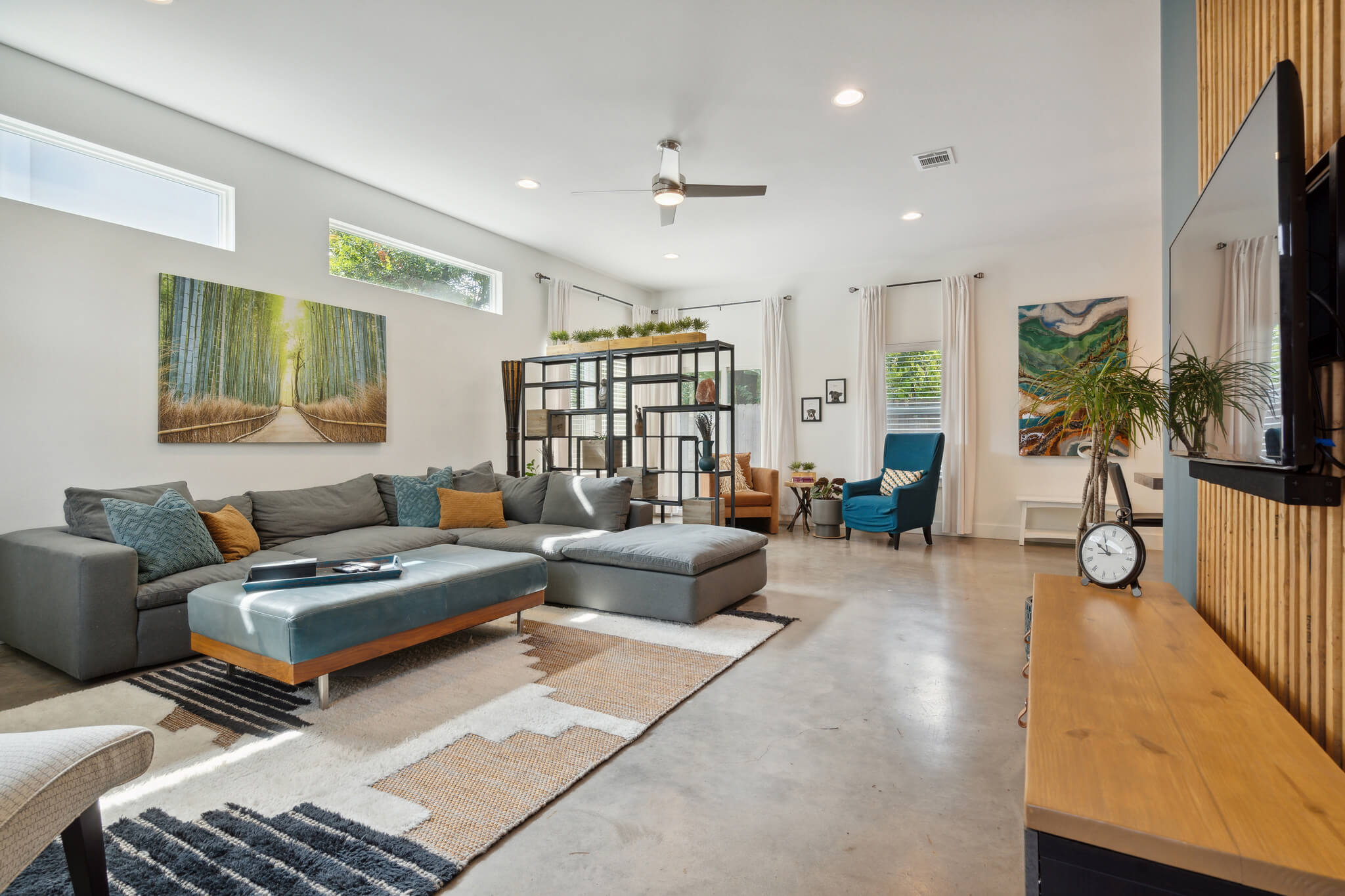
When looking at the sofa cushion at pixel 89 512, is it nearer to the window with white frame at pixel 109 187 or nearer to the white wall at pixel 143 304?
the white wall at pixel 143 304

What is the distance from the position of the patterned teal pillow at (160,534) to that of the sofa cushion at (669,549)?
6.19ft

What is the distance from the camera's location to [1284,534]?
4.40ft

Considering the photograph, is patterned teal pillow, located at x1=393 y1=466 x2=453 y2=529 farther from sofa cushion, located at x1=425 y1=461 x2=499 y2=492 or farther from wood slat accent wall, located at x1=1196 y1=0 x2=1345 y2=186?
wood slat accent wall, located at x1=1196 y1=0 x2=1345 y2=186

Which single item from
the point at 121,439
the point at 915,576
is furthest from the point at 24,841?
the point at 915,576

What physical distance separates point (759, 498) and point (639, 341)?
2.29 metres

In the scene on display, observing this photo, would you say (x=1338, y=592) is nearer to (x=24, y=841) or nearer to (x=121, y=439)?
(x=24, y=841)

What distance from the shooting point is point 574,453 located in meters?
7.04

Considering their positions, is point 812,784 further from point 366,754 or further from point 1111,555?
point 366,754

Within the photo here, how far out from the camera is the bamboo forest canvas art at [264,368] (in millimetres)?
3846

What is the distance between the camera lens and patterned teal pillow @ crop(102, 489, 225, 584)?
2.98m

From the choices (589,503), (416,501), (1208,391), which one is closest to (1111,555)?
(1208,391)

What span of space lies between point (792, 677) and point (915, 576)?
242 centimetres

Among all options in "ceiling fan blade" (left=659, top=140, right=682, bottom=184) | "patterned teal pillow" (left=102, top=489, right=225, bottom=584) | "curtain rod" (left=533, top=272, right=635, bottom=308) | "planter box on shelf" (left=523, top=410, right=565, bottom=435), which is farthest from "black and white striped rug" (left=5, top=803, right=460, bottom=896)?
"curtain rod" (left=533, top=272, right=635, bottom=308)

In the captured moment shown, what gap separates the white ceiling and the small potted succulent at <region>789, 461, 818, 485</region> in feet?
9.10
